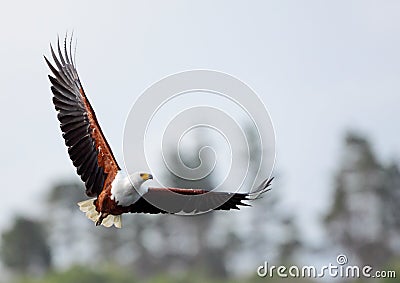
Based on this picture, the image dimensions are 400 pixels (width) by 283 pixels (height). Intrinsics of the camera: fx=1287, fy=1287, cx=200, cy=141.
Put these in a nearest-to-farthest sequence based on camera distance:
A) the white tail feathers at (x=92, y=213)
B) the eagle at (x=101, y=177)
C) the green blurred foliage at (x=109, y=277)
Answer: the eagle at (x=101, y=177) < the white tail feathers at (x=92, y=213) < the green blurred foliage at (x=109, y=277)

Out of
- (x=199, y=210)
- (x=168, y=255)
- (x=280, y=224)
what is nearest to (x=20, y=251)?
(x=168, y=255)

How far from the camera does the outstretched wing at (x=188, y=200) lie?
15578mm

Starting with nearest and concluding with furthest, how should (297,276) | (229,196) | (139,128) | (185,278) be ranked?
(139,128) → (229,196) → (297,276) → (185,278)

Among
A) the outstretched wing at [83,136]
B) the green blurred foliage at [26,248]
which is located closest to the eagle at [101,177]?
the outstretched wing at [83,136]

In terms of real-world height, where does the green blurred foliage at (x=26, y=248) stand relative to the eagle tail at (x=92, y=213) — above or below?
above

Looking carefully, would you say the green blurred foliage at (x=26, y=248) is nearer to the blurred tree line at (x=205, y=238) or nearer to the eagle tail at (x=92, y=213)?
the blurred tree line at (x=205, y=238)

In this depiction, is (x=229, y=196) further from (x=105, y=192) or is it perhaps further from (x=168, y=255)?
(x=168, y=255)

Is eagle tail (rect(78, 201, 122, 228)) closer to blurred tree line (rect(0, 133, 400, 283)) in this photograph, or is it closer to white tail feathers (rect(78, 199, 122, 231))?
white tail feathers (rect(78, 199, 122, 231))

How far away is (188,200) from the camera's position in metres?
16.0

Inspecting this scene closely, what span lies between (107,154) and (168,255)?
40399 millimetres

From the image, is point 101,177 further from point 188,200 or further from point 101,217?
point 188,200

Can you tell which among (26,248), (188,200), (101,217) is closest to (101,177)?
(101,217)

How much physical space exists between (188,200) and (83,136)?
1.55m

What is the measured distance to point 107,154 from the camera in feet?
50.5
